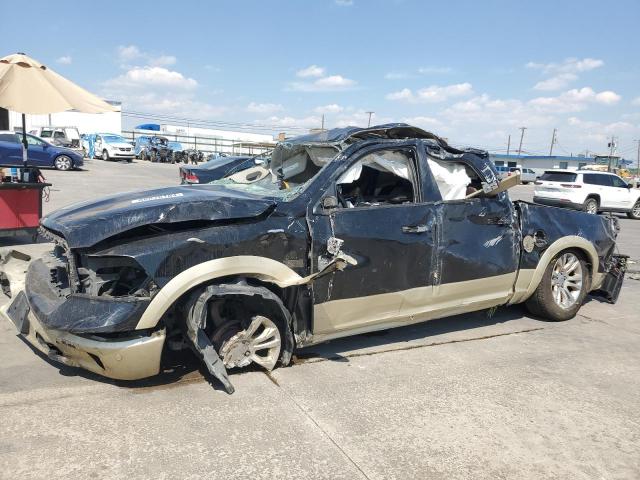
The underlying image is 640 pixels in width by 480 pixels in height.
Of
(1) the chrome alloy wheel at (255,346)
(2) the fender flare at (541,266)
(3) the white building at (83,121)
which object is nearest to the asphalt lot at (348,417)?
(1) the chrome alloy wheel at (255,346)

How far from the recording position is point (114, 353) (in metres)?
3.23

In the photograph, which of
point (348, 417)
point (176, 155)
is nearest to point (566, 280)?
point (348, 417)

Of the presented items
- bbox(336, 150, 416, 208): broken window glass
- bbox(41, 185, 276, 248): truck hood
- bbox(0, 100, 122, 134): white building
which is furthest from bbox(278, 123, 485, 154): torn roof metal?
bbox(0, 100, 122, 134): white building

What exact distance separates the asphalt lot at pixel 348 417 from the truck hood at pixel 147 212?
104 cm

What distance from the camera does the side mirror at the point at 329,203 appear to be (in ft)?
12.6

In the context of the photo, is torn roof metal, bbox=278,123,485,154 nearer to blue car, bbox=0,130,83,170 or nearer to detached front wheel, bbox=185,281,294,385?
detached front wheel, bbox=185,281,294,385

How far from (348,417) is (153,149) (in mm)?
40729

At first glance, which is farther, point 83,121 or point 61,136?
point 83,121

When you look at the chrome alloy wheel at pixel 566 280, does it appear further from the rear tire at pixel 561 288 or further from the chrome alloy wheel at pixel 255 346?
the chrome alloy wheel at pixel 255 346

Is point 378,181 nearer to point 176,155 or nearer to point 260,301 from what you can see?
point 260,301

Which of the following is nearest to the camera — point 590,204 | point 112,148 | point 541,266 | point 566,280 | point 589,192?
point 541,266

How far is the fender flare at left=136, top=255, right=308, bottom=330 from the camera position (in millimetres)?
3246

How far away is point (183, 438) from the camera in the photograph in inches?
117

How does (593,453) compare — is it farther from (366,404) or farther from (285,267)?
(285,267)
